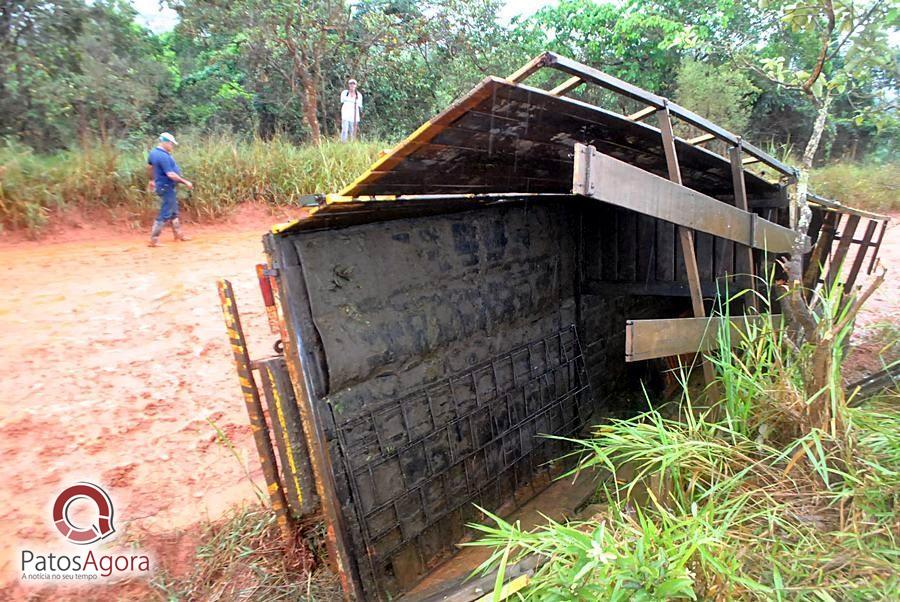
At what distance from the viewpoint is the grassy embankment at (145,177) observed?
7523mm

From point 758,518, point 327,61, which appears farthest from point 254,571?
point 327,61

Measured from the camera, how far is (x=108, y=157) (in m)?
8.20

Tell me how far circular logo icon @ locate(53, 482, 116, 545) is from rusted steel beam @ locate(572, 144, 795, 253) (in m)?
3.30

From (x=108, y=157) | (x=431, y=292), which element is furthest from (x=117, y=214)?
(x=431, y=292)

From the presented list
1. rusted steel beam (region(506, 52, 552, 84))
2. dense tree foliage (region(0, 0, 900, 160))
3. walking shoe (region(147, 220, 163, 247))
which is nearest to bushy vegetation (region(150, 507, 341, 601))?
rusted steel beam (region(506, 52, 552, 84))

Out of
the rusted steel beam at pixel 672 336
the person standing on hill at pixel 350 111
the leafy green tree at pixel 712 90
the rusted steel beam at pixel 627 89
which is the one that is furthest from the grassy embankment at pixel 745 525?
the leafy green tree at pixel 712 90

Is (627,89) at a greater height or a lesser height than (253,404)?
greater

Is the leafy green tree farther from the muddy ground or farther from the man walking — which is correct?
the man walking

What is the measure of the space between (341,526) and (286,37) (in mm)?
10717

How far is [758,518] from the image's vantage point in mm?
2045

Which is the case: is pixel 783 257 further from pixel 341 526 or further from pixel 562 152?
pixel 341 526

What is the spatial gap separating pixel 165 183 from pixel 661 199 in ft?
23.5

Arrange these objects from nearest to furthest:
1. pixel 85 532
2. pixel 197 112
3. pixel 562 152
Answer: pixel 562 152
pixel 85 532
pixel 197 112

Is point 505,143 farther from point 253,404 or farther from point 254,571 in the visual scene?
Answer: point 254,571
